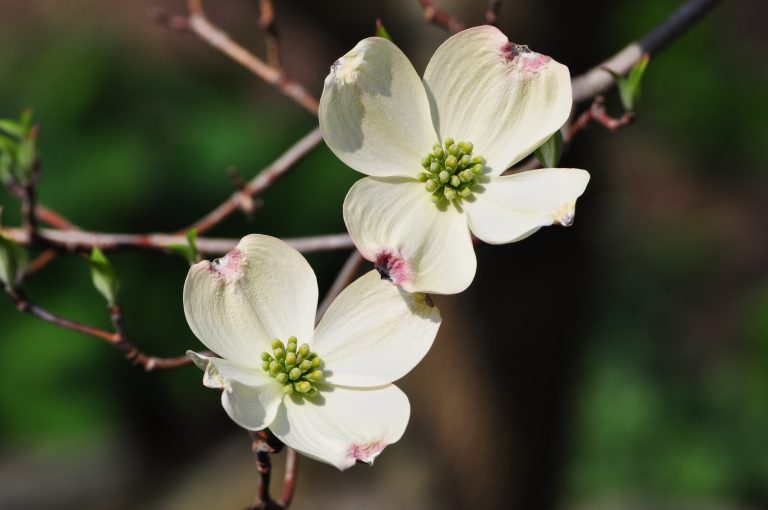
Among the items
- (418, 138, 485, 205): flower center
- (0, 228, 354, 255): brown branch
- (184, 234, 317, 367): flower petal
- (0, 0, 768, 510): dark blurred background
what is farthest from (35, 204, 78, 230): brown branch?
(0, 0, 768, 510): dark blurred background

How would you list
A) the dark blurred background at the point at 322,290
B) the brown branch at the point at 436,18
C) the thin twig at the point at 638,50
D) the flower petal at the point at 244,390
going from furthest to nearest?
the dark blurred background at the point at 322,290 → the brown branch at the point at 436,18 → the thin twig at the point at 638,50 → the flower petal at the point at 244,390

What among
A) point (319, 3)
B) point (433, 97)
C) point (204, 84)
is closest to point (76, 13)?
point (204, 84)

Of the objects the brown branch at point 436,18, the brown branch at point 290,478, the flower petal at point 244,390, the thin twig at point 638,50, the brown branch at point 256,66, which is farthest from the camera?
the brown branch at point 256,66

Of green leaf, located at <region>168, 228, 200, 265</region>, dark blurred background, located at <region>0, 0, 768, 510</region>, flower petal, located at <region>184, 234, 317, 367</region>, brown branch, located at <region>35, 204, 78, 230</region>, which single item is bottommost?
dark blurred background, located at <region>0, 0, 768, 510</region>

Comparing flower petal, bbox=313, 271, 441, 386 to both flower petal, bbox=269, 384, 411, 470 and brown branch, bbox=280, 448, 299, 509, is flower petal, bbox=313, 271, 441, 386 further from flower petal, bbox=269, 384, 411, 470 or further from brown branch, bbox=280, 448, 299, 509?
brown branch, bbox=280, 448, 299, 509

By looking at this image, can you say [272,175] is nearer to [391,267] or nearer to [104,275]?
[104,275]

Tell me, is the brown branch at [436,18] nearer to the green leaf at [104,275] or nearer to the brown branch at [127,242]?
the brown branch at [127,242]

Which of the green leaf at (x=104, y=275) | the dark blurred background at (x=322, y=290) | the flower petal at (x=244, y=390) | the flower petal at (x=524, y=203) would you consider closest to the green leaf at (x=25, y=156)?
the green leaf at (x=104, y=275)

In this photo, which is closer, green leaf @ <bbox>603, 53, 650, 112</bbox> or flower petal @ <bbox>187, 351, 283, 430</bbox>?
flower petal @ <bbox>187, 351, 283, 430</bbox>
